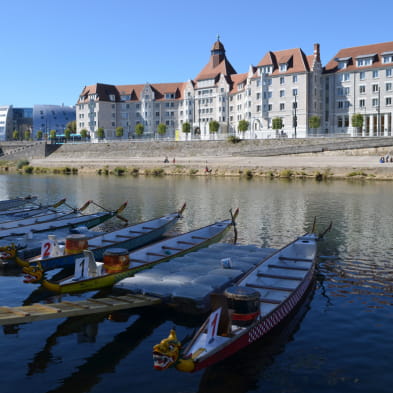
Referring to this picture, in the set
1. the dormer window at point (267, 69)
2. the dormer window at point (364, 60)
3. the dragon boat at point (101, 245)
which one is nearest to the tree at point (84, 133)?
the dormer window at point (267, 69)

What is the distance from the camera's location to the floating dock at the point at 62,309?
11670 mm

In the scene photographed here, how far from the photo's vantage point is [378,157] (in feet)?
244

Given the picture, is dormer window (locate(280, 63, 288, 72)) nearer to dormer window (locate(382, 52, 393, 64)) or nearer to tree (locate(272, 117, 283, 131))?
tree (locate(272, 117, 283, 131))

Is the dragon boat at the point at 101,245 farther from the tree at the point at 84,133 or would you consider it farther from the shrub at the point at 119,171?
the tree at the point at 84,133

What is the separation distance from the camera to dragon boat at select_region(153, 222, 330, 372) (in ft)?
33.7

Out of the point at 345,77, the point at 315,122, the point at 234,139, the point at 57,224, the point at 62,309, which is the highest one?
the point at 345,77

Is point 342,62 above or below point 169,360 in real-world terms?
above

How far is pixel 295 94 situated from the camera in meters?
101

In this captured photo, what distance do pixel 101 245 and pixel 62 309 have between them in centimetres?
1112

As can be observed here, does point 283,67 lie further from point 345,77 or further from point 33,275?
point 33,275

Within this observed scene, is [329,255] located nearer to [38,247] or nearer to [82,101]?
[38,247]

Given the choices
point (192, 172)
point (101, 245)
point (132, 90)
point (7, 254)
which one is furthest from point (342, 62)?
point (7, 254)

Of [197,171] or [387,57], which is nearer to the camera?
[197,171]

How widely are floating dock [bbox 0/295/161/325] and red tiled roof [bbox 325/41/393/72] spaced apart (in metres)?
95.4
